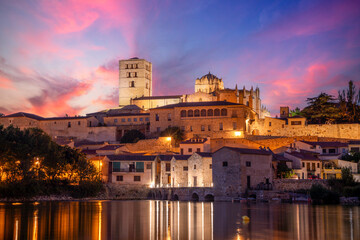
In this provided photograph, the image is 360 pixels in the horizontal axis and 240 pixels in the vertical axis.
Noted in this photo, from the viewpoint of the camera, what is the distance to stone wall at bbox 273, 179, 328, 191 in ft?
134

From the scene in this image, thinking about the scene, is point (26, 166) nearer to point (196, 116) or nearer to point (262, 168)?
point (262, 168)

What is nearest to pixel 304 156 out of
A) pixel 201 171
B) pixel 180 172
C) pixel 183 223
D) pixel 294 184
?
pixel 294 184

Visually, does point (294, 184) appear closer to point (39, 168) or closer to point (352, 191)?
point (352, 191)

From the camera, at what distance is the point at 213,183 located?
1613 inches

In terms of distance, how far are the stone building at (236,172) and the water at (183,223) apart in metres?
4.92

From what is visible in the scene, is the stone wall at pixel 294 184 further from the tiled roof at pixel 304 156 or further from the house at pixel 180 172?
the house at pixel 180 172

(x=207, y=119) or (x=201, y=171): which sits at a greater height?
(x=207, y=119)

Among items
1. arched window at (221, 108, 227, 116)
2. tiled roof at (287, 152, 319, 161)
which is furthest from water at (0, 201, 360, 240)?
arched window at (221, 108, 227, 116)

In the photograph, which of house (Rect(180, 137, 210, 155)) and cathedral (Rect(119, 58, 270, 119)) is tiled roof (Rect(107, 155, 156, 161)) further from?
cathedral (Rect(119, 58, 270, 119))

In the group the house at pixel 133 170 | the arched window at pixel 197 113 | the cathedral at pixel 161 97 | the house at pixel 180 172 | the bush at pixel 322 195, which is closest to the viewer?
the bush at pixel 322 195

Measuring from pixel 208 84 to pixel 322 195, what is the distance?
48.4m

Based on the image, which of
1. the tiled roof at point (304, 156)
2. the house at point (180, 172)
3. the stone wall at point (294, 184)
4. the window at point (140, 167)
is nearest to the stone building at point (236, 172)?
Answer: the stone wall at point (294, 184)

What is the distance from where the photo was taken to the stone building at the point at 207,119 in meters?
61.3

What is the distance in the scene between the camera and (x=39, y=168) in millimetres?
44188
